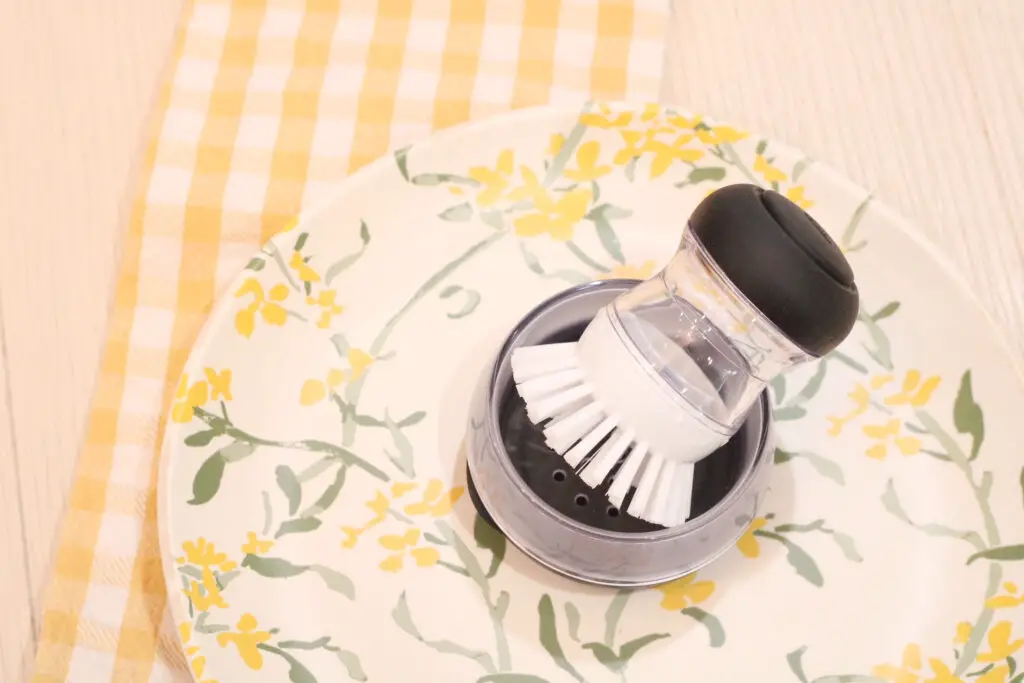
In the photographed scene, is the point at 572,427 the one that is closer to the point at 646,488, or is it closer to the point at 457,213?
the point at 646,488

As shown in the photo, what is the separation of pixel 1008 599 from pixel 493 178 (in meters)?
0.32

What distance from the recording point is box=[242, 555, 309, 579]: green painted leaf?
441 millimetres

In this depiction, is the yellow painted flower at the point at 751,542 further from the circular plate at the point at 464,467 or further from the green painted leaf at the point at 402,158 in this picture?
the green painted leaf at the point at 402,158

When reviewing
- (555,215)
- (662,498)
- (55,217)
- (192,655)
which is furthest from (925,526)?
(55,217)

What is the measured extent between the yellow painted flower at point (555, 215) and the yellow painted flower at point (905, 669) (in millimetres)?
253

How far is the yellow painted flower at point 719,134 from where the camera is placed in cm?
49

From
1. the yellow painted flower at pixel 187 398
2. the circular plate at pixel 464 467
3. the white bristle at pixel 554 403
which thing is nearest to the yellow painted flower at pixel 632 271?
the circular plate at pixel 464 467

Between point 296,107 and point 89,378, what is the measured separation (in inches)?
7.7

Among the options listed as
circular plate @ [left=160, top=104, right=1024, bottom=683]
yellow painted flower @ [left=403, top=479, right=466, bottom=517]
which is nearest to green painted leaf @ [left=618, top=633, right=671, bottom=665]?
circular plate @ [left=160, top=104, right=1024, bottom=683]

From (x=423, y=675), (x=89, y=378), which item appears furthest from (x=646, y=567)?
(x=89, y=378)

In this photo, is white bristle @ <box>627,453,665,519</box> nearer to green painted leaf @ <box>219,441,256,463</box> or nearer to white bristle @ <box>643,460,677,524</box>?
white bristle @ <box>643,460,677,524</box>

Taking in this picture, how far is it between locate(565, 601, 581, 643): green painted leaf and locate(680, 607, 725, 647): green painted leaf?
5cm

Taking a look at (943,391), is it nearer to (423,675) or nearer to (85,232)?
(423,675)

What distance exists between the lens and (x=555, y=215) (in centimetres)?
50
